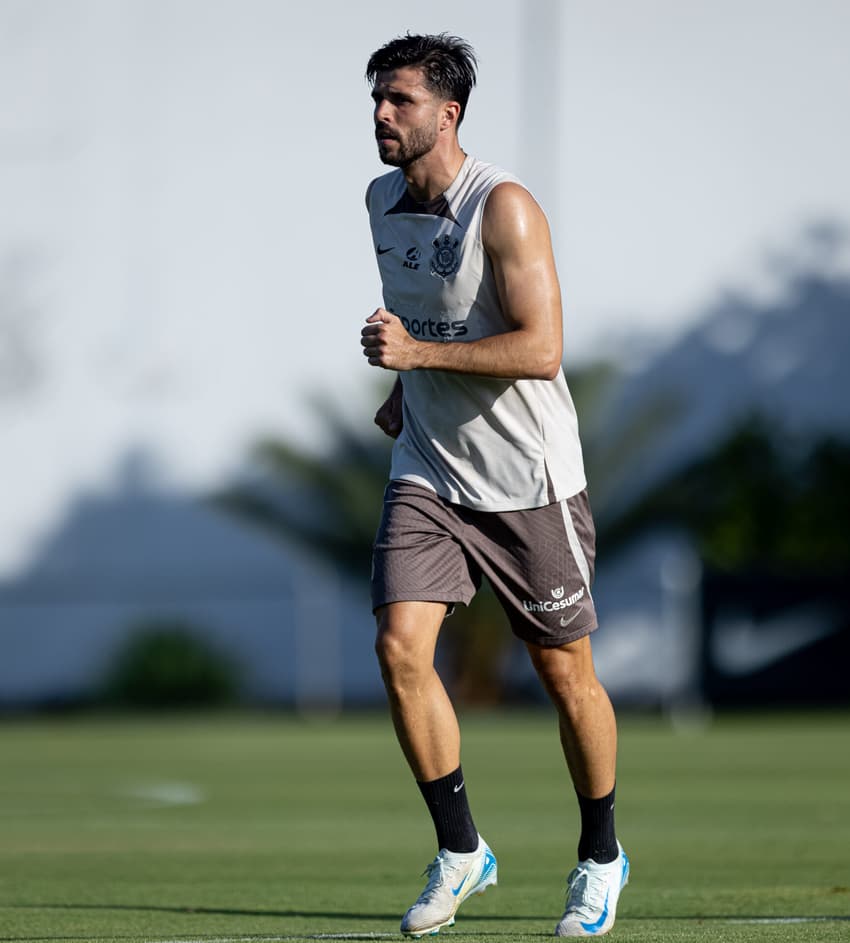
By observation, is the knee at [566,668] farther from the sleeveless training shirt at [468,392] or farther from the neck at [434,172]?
the neck at [434,172]

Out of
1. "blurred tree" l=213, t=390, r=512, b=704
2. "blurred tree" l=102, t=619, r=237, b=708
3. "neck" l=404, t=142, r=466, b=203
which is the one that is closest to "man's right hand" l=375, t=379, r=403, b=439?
"neck" l=404, t=142, r=466, b=203

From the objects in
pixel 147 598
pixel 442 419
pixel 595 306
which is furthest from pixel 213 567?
pixel 442 419

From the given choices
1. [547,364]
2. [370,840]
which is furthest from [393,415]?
[370,840]

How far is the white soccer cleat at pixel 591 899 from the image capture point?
562 cm

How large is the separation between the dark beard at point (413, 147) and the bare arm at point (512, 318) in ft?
0.81

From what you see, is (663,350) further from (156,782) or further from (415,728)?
(415,728)

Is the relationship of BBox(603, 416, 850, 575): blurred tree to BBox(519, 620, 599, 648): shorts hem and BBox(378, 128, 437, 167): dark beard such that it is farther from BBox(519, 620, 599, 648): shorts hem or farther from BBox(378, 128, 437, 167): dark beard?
BBox(378, 128, 437, 167): dark beard

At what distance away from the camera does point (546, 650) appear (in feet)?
19.3

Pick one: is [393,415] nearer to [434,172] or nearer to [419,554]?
[419,554]

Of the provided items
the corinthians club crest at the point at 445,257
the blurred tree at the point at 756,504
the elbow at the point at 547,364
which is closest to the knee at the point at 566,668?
the elbow at the point at 547,364

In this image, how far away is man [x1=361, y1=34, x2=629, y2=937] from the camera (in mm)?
5734

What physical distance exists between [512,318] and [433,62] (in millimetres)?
781

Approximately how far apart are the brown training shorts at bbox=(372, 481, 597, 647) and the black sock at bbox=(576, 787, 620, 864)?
1.58 ft

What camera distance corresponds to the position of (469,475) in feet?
19.3
